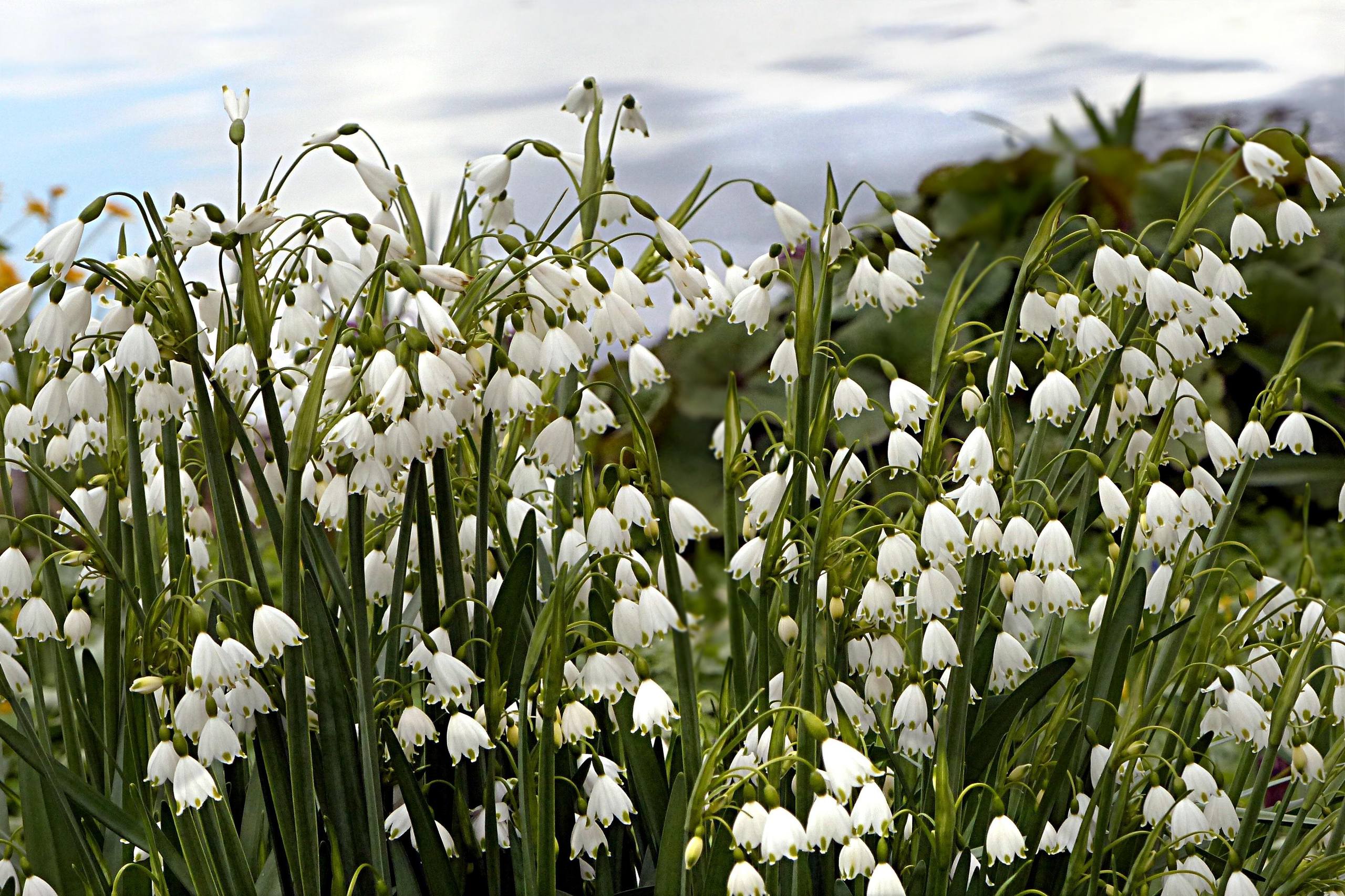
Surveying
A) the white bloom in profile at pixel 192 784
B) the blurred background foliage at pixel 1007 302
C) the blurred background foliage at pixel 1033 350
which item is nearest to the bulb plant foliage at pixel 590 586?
the white bloom in profile at pixel 192 784

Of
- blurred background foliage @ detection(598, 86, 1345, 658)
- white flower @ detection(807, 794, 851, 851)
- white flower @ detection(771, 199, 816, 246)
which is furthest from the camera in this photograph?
blurred background foliage @ detection(598, 86, 1345, 658)

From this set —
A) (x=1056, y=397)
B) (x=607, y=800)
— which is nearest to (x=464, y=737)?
(x=607, y=800)

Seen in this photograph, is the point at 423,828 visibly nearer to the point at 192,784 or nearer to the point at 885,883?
the point at 192,784

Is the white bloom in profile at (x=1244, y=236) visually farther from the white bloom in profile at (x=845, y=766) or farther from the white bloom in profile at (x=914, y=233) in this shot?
the white bloom in profile at (x=845, y=766)

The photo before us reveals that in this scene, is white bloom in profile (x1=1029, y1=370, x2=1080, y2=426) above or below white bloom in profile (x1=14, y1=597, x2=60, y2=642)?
above

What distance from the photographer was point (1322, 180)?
3.38 ft

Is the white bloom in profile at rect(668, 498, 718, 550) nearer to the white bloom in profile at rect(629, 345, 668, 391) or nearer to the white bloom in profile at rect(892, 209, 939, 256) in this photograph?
the white bloom in profile at rect(629, 345, 668, 391)

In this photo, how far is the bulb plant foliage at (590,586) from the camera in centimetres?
90

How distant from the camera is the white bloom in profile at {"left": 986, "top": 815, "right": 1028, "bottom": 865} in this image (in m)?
0.98

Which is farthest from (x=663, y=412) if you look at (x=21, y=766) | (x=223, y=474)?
(x=223, y=474)

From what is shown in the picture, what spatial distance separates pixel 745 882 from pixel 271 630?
1.26 ft

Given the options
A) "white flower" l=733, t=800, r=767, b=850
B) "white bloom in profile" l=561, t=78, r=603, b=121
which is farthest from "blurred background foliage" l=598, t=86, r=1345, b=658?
"white flower" l=733, t=800, r=767, b=850

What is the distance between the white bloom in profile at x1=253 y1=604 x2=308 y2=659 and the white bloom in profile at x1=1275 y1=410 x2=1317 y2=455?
0.91 metres

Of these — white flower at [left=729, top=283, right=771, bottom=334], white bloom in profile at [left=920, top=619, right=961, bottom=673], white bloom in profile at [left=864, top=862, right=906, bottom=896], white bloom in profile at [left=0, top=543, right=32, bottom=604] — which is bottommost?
white bloom in profile at [left=864, top=862, right=906, bottom=896]
